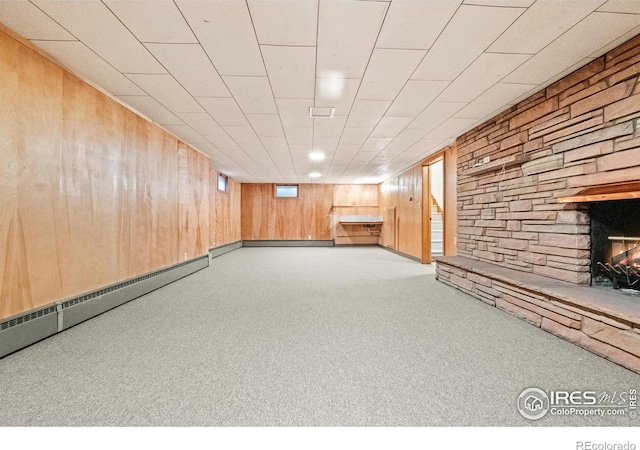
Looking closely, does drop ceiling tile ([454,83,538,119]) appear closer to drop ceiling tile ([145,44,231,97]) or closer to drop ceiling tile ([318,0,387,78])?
drop ceiling tile ([318,0,387,78])

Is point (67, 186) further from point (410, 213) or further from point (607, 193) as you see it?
point (410, 213)

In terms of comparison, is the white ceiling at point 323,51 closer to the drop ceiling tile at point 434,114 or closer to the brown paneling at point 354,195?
the drop ceiling tile at point 434,114

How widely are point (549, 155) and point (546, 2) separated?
1.55 m

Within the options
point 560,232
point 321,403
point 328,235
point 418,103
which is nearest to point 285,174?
point 328,235

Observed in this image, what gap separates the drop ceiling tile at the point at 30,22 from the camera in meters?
1.72

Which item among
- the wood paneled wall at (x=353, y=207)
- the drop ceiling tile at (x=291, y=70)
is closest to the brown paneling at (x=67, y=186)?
the drop ceiling tile at (x=291, y=70)

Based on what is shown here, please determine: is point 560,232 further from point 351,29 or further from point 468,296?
point 351,29

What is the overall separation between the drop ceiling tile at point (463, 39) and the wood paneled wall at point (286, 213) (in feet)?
24.7

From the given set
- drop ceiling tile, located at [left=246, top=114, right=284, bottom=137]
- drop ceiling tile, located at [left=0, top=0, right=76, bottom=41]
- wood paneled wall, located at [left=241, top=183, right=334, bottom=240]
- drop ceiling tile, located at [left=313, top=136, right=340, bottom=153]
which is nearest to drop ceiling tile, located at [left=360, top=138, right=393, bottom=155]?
Answer: drop ceiling tile, located at [left=313, top=136, right=340, bottom=153]

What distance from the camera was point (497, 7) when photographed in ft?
5.62

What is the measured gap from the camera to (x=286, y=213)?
9930 millimetres

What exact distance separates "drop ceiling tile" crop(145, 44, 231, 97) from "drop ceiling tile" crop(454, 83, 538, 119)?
2784 mm

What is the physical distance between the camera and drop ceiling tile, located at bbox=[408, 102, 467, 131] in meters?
3.14
